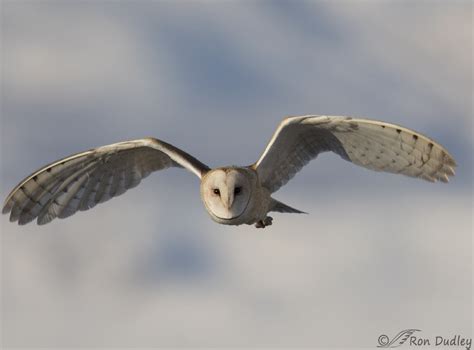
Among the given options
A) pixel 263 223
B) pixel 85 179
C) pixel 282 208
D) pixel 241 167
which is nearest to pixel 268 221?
pixel 263 223

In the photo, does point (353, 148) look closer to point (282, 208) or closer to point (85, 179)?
point (282, 208)

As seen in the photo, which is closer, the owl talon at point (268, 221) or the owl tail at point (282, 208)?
the owl talon at point (268, 221)

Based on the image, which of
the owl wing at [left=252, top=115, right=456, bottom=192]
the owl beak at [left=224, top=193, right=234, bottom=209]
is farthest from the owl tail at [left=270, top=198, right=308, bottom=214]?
the owl beak at [left=224, top=193, right=234, bottom=209]

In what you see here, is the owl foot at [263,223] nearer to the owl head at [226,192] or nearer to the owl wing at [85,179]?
the owl head at [226,192]

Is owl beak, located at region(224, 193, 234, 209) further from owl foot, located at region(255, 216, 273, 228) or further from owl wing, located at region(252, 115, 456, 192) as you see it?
owl foot, located at region(255, 216, 273, 228)

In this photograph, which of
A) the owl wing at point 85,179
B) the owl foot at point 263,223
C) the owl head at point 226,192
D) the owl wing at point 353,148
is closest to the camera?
the owl wing at point 353,148

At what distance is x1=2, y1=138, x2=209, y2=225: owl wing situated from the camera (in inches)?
754

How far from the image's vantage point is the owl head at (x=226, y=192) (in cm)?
1736

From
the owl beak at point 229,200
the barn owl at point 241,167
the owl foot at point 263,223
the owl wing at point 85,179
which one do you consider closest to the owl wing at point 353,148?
the barn owl at point 241,167

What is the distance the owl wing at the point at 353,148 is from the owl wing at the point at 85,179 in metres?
1.49

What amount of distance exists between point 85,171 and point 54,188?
0.58m

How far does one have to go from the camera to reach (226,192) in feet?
56.9

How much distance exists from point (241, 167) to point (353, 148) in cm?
176

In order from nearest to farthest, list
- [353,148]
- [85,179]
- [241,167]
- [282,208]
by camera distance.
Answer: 1. [241,167]
2. [353,148]
3. [282,208]
4. [85,179]
